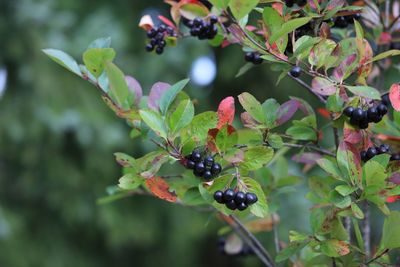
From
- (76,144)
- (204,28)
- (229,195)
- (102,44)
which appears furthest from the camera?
(76,144)

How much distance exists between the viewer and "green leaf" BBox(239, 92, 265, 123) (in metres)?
0.82

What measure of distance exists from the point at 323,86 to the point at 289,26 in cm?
10

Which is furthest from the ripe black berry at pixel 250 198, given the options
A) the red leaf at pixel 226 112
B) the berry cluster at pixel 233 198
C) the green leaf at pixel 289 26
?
the green leaf at pixel 289 26

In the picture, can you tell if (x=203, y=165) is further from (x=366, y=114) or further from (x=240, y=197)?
(x=366, y=114)

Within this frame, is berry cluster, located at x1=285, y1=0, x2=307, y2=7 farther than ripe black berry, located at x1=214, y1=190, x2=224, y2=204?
Yes

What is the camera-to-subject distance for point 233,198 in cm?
74

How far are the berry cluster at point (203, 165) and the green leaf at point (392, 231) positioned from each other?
0.81 ft

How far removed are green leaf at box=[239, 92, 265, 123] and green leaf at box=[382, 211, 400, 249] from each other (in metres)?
0.22

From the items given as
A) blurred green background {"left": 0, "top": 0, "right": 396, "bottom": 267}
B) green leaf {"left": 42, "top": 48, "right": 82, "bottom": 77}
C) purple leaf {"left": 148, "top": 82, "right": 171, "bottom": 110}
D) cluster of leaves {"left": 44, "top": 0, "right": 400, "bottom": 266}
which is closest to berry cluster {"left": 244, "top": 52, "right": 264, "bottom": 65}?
cluster of leaves {"left": 44, "top": 0, "right": 400, "bottom": 266}

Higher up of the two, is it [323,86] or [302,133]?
[323,86]

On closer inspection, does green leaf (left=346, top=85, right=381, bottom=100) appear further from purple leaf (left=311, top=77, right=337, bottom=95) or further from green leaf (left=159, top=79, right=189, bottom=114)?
green leaf (left=159, top=79, right=189, bottom=114)

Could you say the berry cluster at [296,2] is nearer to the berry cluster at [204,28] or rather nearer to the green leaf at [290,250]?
the berry cluster at [204,28]

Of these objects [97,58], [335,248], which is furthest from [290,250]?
[97,58]

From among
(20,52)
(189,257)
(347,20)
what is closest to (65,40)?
(20,52)
